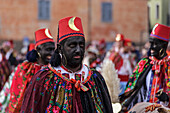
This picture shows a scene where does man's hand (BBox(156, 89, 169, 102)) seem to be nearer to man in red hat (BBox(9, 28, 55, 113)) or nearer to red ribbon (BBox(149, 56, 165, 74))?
red ribbon (BBox(149, 56, 165, 74))

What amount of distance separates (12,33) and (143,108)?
2206 cm

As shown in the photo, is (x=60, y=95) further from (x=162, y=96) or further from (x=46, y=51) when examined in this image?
(x=46, y=51)

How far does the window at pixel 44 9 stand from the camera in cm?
2658

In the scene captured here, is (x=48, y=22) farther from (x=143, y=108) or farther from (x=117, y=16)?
(x=143, y=108)

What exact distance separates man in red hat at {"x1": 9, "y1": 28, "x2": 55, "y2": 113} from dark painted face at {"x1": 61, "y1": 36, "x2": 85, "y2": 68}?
2.34m

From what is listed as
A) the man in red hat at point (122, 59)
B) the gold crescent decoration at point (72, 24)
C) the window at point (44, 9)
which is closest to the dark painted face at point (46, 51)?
the gold crescent decoration at point (72, 24)

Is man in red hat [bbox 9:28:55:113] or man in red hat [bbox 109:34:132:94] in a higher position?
man in red hat [bbox 9:28:55:113]

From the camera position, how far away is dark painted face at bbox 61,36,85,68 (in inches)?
148

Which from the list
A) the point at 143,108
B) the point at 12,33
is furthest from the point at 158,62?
the point at 12,33

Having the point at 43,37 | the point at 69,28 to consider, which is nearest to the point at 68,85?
the point at 69,28

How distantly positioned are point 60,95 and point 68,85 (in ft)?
0.46

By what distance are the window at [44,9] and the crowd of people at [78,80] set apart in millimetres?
18936

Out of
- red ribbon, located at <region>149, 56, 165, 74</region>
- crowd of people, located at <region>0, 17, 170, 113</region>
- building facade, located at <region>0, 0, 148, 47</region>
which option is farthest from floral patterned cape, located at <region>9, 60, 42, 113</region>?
building facade, located at <region>0, 0, 148, 47</region>

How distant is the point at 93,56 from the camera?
1034 centimetres
